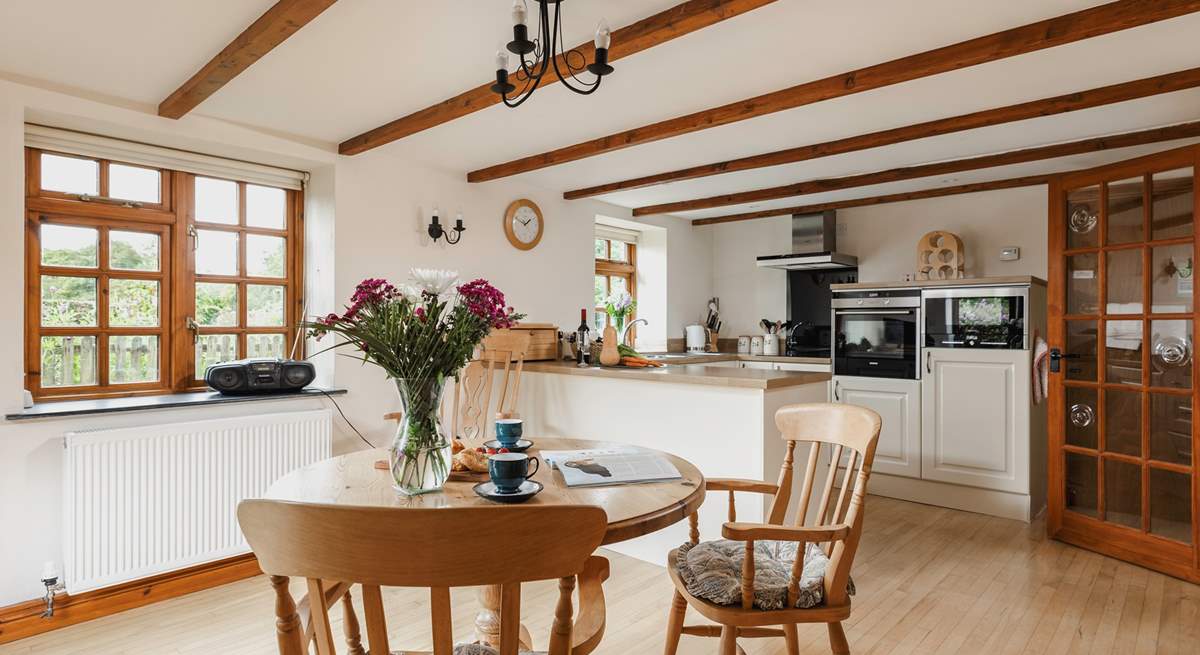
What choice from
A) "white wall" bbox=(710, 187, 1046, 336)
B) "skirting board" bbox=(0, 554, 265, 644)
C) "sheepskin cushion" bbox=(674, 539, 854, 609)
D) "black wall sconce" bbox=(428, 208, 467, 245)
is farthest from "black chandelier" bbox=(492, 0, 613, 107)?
"white wall" bbox=(710, 187, 1046, 336)

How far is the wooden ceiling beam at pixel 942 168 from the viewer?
3.25 meters

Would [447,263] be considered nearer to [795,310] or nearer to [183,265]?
[183,265]

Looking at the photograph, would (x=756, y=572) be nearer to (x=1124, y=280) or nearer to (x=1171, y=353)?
(x=1171, y=353)

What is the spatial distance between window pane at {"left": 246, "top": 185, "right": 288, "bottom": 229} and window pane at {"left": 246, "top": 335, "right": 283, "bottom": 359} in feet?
2.00

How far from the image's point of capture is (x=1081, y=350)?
10.4ft

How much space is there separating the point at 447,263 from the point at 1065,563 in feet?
12.0

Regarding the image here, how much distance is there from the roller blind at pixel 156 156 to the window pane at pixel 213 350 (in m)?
0.84

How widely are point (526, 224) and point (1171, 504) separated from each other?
3.81m

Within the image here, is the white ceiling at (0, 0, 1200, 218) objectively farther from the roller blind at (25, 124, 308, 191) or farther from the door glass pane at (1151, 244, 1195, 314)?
the door glass pane at (1151, 244, 1195, 314)

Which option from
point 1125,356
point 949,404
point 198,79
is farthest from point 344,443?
point 1125,356

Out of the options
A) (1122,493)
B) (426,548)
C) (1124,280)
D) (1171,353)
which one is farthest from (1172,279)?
(426,548)

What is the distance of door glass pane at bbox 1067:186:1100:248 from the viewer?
311 cm

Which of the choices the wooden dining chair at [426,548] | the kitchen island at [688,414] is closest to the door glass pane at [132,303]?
the kitchen island at [688,414]

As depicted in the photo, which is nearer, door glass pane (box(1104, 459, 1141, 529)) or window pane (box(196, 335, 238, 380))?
door glass pane (box(1104, 459, 1141, 529))
